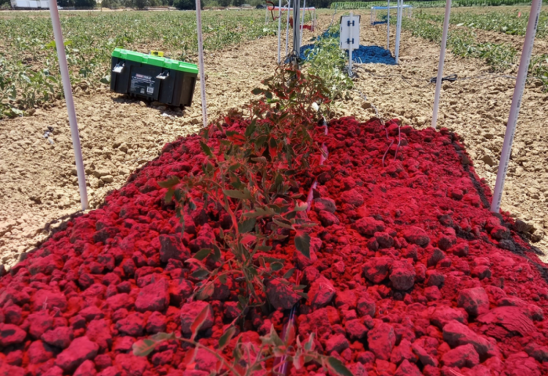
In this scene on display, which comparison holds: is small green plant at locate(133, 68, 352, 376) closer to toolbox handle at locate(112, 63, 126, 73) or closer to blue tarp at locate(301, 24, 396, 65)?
toolbox handle at locate(112, 63, 126, 73)

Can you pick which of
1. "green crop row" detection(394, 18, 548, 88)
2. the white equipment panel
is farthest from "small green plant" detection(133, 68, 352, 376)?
"green crop row" detection(394, 18, 548, 88)

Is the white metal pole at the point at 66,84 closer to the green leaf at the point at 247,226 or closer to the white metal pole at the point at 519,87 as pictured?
the green leaf at the point at 247,226

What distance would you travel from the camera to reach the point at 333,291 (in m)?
1.65

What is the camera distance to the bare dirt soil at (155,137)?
287 cm

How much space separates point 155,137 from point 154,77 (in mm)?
1144

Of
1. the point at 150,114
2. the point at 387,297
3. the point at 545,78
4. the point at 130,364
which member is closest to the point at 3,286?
the point at 130,364

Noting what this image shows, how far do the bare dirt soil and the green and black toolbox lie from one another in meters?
0.17

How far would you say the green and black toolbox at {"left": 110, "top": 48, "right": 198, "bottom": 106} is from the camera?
491 centimetres

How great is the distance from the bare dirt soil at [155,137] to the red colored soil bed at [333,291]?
66 cm

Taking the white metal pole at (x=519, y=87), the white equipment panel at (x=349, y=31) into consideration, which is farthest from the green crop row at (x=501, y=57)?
the white metal pole at (x=519, y=87)

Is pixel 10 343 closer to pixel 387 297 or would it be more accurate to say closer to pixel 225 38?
pixel 387 297

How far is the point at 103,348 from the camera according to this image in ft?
4.65

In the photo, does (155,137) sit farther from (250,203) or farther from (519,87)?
(519,87)

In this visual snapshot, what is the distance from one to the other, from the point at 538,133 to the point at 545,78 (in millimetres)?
2024
